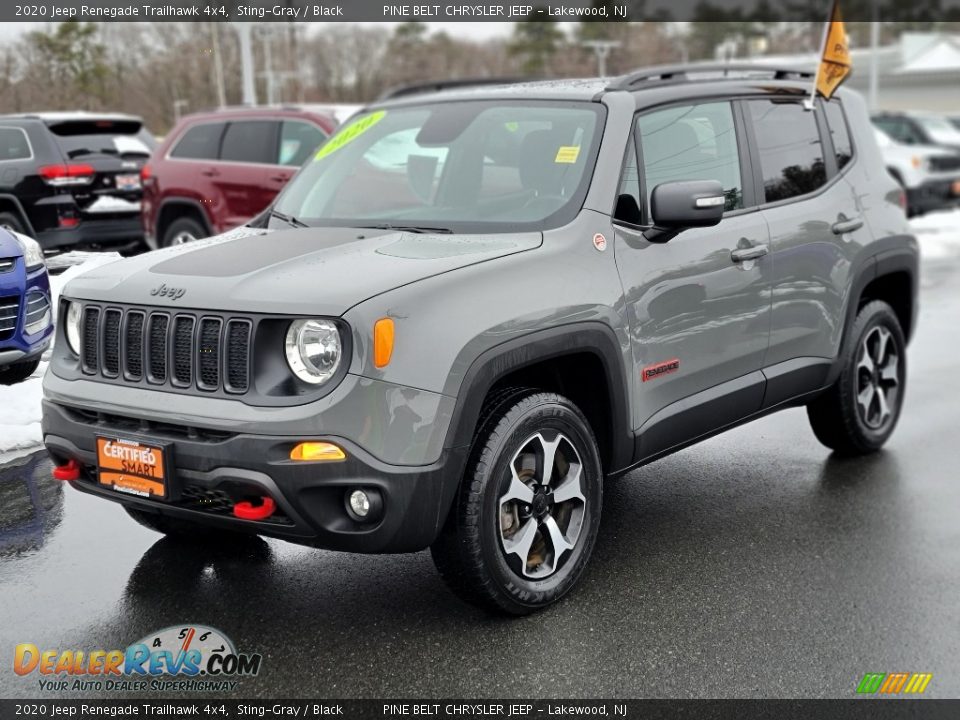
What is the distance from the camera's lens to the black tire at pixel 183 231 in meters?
11.7

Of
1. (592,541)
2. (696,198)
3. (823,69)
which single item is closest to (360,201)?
(696,198)

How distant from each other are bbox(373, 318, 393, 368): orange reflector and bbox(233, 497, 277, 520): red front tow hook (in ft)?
1.89

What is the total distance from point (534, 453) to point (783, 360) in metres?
1.73

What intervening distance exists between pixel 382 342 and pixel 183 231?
8890mm

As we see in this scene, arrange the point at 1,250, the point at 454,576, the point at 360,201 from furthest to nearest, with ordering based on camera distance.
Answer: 1. the point at 1,250
2. the point at 360,201
3. the point at 454,576

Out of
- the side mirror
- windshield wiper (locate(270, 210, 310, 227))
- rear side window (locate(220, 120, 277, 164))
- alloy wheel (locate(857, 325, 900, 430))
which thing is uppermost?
the side mirror

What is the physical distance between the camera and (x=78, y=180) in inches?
431

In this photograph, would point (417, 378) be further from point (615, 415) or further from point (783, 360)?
point (783, 360)

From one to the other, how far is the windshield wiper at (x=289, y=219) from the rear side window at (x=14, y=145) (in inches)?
249

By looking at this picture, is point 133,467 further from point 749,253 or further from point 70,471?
point 749,253

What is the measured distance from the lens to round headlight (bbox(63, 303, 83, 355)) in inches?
163

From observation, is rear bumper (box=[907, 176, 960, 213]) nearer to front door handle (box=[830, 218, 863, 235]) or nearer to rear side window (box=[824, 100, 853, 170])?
rear side window (box=[824, 100, 853, 170])

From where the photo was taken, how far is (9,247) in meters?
7.06

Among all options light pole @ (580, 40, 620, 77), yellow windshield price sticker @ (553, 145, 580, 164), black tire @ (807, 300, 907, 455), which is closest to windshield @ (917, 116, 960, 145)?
black tire @ (807, 300, 907, 455)
